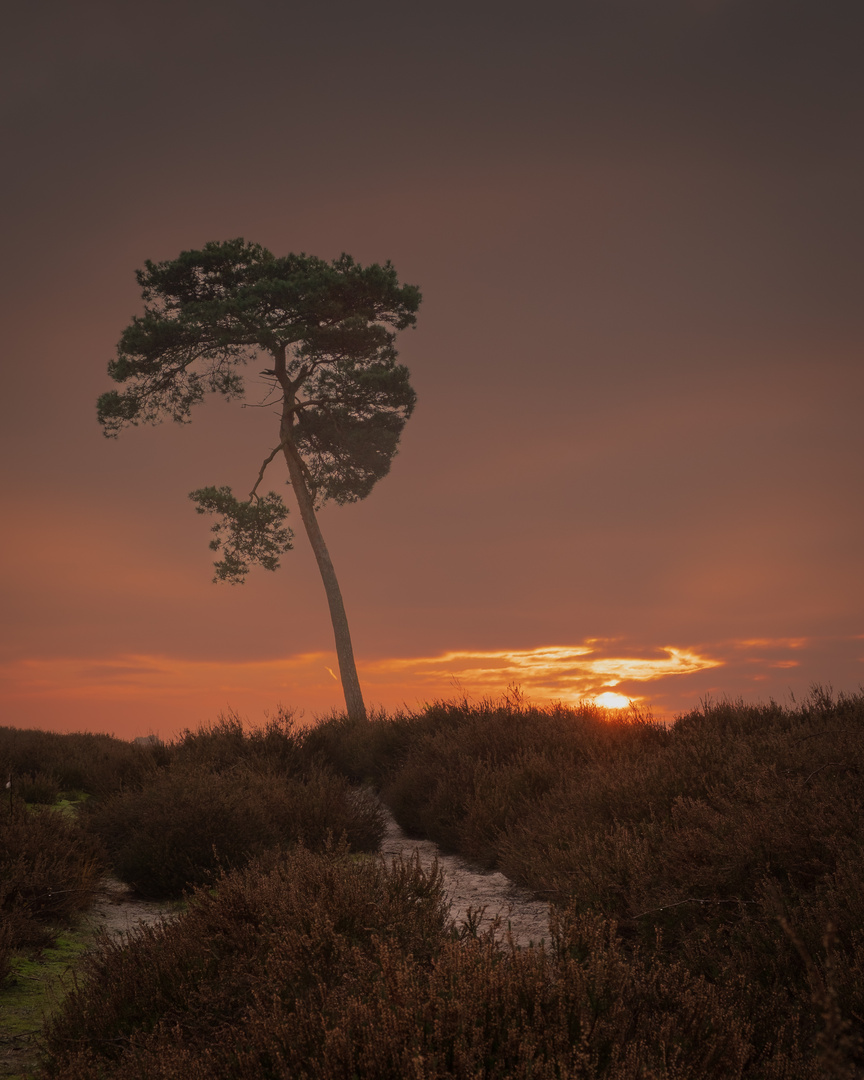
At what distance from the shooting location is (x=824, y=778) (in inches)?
227

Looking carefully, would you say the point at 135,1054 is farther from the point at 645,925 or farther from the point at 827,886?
the point at 827,886

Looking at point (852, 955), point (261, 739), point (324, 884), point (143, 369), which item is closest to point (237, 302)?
point (143, 369)

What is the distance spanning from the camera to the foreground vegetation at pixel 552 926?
2799 millimetres

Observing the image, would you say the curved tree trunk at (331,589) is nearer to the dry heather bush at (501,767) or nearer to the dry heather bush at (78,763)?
the dry heather bush at (78,763)

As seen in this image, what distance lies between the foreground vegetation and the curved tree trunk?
8608 millimetres

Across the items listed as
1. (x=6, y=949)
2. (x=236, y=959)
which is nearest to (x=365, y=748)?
(x=6, y=949)

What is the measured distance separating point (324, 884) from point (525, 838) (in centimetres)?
295

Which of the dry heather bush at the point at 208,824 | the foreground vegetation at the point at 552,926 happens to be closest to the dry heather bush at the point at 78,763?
the foreground vegetation at the point at 552,926

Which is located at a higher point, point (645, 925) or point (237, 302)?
point (237, 302)

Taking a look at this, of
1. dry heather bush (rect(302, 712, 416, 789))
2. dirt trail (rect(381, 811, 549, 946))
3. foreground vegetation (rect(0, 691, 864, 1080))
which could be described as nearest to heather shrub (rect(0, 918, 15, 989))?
foreground vegetation (rect(0, 691, 864, 1080))

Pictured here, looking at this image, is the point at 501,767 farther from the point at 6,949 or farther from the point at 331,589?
the point at 331,589

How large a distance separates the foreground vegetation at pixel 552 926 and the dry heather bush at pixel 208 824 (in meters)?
0.03

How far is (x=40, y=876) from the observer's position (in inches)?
243

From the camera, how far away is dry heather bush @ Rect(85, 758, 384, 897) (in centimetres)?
704
